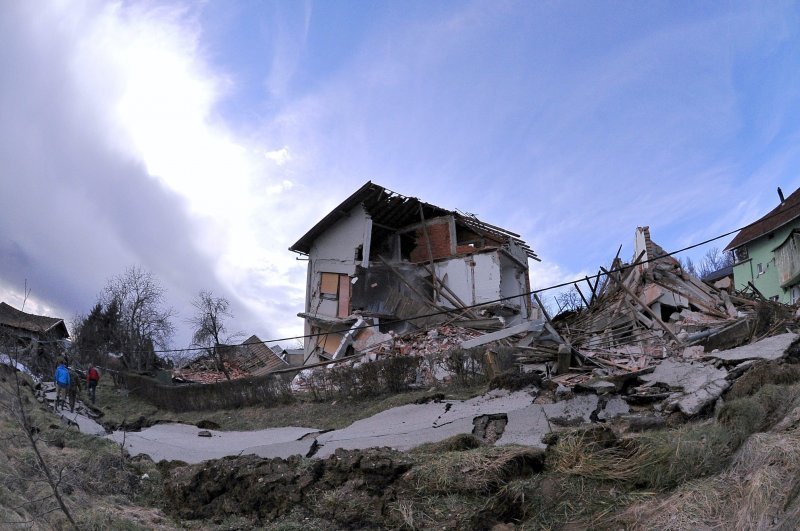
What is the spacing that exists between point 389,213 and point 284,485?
61.1 feet

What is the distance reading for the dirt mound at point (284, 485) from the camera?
21.9ft

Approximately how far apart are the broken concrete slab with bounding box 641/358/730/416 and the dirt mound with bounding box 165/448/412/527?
13.1 ft

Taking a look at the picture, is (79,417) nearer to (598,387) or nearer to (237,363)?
(598,387)

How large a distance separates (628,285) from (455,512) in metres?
13.9

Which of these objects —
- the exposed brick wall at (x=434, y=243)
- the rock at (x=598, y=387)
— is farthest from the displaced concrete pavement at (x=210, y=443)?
the exposed brick wall at (x=434, y=243)

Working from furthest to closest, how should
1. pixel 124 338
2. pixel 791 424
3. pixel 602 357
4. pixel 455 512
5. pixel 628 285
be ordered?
pixel 124 338
pixel 628 285
pixel 602 357
pixel 455 512
pixel 791 424

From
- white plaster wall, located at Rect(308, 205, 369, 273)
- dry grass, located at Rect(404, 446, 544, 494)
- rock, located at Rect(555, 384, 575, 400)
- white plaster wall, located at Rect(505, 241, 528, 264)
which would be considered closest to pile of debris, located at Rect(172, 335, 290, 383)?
white plaster wall, located at Rect(308, 205, 369, 273)

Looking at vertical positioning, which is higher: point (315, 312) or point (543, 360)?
point (315, 312)

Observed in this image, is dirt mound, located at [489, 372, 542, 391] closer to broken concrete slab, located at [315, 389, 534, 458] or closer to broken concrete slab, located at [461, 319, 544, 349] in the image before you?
broken concrete slab, located at [315, 389, 534, 458]

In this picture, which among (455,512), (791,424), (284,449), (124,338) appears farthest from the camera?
(124,338)

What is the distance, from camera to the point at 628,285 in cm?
1805

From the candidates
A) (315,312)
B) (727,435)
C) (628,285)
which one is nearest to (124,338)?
(315,312)

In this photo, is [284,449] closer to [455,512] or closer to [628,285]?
[455,512]

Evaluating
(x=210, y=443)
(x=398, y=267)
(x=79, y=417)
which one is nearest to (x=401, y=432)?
(x=210, y=443)
